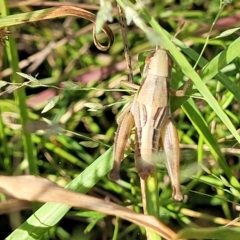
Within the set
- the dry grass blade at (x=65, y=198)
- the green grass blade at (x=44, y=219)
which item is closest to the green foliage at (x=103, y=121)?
the green grass blade at (x=44, y=219)

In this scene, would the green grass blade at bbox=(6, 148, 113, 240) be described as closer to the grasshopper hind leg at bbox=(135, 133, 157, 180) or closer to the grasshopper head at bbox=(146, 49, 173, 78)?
the grasshopper hind leg at bbox=(135, 133, 157, 180)

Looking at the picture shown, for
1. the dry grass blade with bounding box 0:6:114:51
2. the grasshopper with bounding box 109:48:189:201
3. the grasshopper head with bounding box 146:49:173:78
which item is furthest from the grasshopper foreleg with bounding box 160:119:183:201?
the dry grass blade with bounding box 0:6:114:51

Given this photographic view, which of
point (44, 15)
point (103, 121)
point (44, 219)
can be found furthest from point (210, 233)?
point (103, 121)

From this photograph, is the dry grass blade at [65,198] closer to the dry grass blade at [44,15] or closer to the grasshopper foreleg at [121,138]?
the grasshopper foreleg at [121,138]

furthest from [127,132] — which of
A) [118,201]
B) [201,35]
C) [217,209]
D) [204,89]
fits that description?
[201,35]

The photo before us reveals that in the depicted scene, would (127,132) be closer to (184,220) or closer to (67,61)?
(184,220)

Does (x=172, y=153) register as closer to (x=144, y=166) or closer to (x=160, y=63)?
(x=144, y=166)

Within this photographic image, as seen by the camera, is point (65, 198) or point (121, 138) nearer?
point (65, 198)
